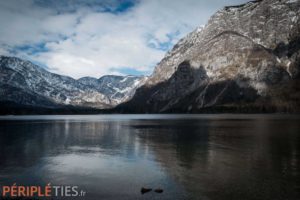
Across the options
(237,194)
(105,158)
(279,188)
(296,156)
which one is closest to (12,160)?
(105,158)

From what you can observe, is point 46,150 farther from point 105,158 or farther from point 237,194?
point 237,194

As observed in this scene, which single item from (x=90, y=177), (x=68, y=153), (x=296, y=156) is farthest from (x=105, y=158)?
(x=296, y=156)

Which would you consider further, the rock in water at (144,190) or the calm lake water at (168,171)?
the calm lake water at (168,171)

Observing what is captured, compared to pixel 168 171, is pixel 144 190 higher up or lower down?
higher up

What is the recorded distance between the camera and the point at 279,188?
35.8m

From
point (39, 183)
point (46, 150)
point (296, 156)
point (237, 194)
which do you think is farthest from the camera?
point (46, 150)

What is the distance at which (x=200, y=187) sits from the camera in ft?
120

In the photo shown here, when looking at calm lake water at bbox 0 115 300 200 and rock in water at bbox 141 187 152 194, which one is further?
calm lake water at bbox 0 115 300 200

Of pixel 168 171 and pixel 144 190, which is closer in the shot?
pixel 144 190

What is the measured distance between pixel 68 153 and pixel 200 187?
37820mm

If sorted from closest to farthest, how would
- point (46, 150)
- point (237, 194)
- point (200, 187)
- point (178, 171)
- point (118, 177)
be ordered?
point (237, 194) < point (200, 187) < point (118, 177) < point (178, 171) < point (46, 150)

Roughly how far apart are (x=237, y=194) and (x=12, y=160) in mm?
41080

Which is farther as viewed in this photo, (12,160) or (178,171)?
(12,160)

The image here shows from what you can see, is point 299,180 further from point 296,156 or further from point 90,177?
point 90,177
